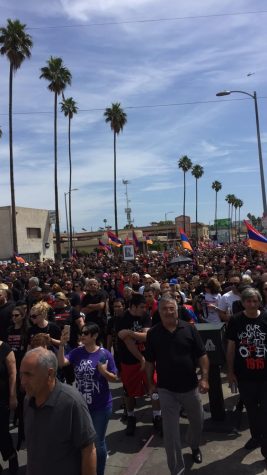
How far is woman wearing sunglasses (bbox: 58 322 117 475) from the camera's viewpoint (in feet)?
14.1

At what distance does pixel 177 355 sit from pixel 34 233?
1768 inches

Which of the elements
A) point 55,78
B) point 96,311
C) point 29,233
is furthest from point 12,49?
point 96,311

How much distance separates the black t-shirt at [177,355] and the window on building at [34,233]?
43.7 metres

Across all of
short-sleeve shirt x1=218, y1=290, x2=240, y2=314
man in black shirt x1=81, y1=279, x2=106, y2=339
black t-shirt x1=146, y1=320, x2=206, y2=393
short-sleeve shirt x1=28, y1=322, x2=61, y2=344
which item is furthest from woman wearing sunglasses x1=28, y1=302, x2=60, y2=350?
short-sleeve shirt x1=218, y1=290, x2=240, y2=314

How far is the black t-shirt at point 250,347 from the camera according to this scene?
179 inches

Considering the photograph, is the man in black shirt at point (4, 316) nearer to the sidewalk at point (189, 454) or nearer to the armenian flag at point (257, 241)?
the sidewalk at point (189, 454)

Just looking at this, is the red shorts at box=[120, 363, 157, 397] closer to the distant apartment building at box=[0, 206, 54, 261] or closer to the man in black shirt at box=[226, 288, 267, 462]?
the man in black shirt at box=[226, 288, 267, 462]

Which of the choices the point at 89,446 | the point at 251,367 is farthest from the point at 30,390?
the point at 251,367

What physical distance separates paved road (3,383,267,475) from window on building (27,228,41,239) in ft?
139

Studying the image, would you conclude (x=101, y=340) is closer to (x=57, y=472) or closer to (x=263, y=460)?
(x=263, y=460)

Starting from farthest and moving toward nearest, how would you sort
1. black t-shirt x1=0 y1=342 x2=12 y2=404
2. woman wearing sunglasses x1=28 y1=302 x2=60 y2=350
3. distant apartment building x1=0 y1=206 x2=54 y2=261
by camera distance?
distant apartment building x1=0 y1=206 x2=54 y2=261
woman wearing sunglasses x1=28 y1=302 x2=60 y2=350
black t-shirt x1=0 y1=342 x2=12 y2=404

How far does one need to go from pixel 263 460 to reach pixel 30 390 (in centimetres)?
303

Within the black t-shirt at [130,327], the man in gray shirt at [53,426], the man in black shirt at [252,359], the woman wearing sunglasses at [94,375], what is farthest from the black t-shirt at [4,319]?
the man in gray shirt at [53,426]

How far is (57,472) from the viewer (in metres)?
2.60
